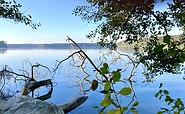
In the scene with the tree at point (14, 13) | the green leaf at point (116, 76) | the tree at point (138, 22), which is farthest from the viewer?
the tree at point (14, 13)

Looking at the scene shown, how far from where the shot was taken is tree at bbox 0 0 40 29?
367cm

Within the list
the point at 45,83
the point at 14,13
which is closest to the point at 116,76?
the point at 14,13

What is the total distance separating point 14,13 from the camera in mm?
3930

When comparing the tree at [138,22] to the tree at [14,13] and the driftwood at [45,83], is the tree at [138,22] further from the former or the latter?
the driftwood at [45,83]

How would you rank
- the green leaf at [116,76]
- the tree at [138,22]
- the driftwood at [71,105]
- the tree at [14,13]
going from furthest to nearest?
the driftwood at [71,105] → the tree at [14,13] → the tree at [138,22] → the green leaf at [116,76]

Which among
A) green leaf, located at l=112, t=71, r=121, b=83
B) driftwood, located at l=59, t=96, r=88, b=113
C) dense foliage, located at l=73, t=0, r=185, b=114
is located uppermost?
dense foliage, located at l=73, t=0, r=185, b=114

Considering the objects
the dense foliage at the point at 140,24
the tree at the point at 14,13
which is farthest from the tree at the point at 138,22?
the tree at the point at 14,13

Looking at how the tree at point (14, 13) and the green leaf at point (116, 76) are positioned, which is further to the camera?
the tree at point (14, 13)

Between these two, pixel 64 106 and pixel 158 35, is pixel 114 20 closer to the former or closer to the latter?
pixel 158 35

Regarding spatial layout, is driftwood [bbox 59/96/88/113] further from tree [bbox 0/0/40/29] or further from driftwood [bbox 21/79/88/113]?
tree [bbox 0/0/40/29]

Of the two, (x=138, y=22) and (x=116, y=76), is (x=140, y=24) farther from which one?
(x=116, y=76)

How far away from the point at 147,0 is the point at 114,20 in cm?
63

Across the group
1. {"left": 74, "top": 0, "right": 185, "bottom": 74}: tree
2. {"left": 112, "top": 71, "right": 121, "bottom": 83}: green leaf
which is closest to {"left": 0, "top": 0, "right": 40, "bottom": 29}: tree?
{"left": 74, "top": 0, "right": 185, "bottom": 74}: tree

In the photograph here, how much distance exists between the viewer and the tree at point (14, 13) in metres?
3.67
